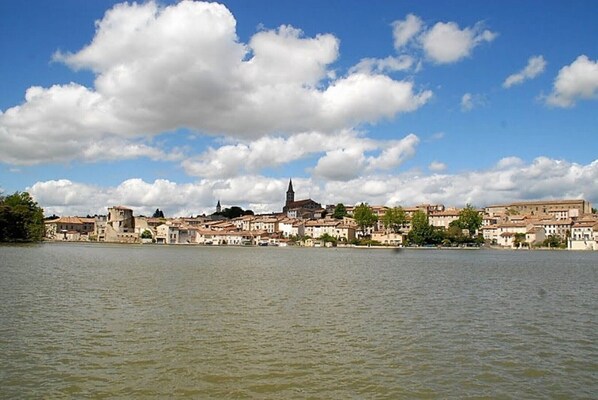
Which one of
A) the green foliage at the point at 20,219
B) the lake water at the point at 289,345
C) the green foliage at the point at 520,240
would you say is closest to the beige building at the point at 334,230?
the green foliage at the point at 520,240

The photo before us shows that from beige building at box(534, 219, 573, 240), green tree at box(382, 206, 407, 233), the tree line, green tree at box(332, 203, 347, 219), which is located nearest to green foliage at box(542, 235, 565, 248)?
beige building at box(534, 219, 573, 240)

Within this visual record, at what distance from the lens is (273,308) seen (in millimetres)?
21344

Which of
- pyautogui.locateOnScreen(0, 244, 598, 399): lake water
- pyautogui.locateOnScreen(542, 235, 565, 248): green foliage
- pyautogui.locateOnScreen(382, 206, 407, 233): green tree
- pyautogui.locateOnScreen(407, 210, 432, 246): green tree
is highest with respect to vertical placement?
pyautogui.locateOnScreen(382, 206, 407, 233): green tree

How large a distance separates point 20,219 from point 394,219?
9247 centimetres

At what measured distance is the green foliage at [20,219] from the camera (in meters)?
87.1

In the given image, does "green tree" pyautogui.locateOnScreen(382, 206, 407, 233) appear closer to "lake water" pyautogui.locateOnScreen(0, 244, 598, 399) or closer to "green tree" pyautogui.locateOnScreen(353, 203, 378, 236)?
"green tree" pyautogui.locateOnScreen(353, 203, 378, 236)

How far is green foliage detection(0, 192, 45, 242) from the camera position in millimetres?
87062

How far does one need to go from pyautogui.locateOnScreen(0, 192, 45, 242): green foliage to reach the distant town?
168 ft

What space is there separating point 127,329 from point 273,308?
671 centimetres

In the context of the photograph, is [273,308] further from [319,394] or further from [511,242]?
[511,242]

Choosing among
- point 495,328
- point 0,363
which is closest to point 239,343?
point 0,363

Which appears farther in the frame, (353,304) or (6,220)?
(6,220)

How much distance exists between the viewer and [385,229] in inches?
6127

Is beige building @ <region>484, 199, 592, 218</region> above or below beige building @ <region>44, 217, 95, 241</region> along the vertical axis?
above
